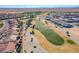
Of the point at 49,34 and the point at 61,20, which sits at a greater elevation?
the point at 61,20

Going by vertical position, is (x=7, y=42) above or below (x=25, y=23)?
below

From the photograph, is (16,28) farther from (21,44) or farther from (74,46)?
(74,46)

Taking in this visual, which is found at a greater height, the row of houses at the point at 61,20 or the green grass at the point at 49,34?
the row of houses at the point at 61,20

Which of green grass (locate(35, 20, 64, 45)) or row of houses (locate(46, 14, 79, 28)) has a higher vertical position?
row of houses (locate(46, 14, 79, 28))
